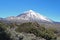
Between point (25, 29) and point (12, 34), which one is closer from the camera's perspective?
point (12, 34)

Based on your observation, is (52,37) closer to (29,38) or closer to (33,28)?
(33,28)

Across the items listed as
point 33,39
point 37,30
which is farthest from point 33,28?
point 33,39

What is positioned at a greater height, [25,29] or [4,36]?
[25,29]

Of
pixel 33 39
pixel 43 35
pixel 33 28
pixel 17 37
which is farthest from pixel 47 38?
pixel 17 37

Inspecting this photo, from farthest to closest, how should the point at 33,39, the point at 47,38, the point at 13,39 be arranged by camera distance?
the point at 47,38
the point at 33,39
the point at 13,39

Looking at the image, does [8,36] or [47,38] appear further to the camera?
[47,38]

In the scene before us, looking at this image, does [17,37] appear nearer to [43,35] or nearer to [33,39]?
[33,39]

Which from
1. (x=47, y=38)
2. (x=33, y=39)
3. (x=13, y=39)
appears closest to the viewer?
(x=13, y=39)

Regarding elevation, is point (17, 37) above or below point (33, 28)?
below
